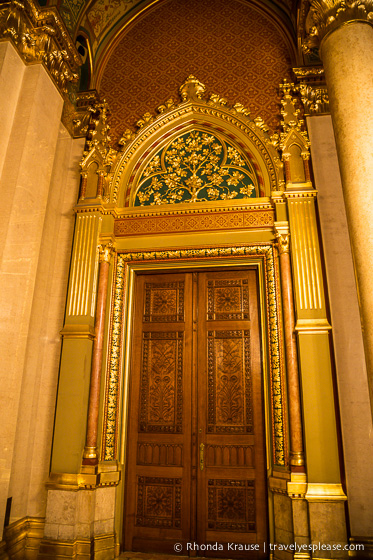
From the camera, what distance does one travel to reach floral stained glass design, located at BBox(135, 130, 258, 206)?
15.5ft

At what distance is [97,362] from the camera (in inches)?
167

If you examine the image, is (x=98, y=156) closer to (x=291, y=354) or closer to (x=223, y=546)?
(x=291, y=354)

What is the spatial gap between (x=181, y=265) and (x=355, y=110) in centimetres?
227

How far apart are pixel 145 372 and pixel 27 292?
150 centimetres

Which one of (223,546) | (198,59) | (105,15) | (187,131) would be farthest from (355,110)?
(105,15)

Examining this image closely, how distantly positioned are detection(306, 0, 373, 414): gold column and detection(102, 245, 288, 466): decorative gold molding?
1.41 m

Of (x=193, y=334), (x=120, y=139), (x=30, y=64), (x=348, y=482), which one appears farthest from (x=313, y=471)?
(x=30, y=64)

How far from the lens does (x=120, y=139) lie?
16.7ft

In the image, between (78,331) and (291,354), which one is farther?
(78,331)

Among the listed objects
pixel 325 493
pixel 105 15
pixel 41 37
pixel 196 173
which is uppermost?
pixel 105 15

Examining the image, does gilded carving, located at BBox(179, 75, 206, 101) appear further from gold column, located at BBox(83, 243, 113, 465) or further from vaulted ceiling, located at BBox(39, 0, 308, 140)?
gold column, located at BBox(83, 243, 113, 465)

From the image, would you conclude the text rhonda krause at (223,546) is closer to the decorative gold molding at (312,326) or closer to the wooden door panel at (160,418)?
the wooden door panel at (160,418)

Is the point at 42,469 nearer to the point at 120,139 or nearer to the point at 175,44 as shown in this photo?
the point at 120,139

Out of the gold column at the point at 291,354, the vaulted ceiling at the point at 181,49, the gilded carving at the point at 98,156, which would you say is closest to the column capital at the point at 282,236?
the gold column at the point at 291,354
